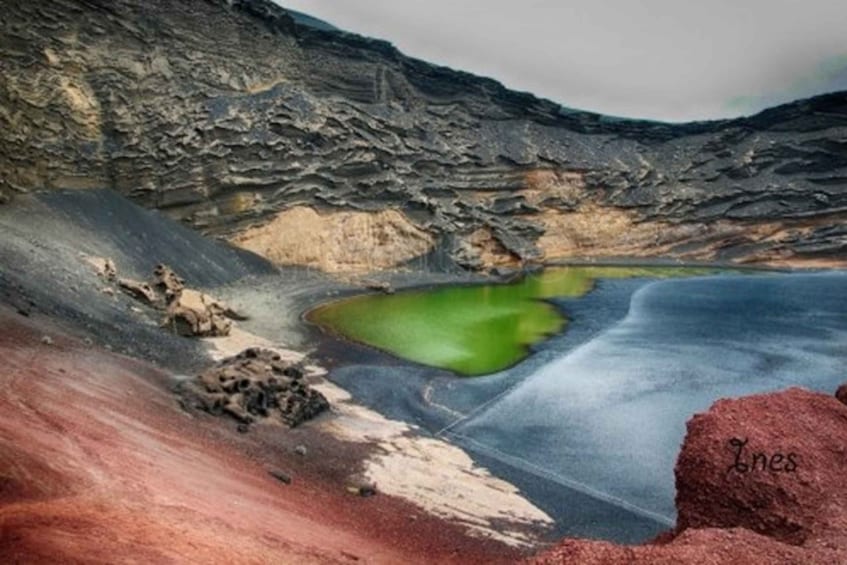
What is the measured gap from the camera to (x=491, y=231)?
70.8 meters

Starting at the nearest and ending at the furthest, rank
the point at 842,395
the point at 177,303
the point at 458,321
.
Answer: the point at 842,395, the point at 177,303, the point at 458,321

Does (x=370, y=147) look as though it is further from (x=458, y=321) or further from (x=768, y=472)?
(x=768, y=472)

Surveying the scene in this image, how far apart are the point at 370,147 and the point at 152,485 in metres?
56.2

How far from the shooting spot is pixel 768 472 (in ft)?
32.2

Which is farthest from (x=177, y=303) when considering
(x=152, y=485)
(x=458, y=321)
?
(x=152, y=485)

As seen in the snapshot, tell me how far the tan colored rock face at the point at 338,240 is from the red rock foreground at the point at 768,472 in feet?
164

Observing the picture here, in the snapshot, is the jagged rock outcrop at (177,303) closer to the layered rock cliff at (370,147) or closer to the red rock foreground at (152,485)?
the red rock foreground at (152,485)

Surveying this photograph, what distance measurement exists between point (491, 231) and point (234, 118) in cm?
2724

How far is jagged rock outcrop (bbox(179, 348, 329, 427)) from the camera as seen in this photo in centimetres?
2078

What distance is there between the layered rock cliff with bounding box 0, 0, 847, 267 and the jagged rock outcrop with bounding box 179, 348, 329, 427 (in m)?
25.6

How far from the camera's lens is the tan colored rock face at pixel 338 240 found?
2307 inches

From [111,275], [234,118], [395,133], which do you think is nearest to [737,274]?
[395,133]

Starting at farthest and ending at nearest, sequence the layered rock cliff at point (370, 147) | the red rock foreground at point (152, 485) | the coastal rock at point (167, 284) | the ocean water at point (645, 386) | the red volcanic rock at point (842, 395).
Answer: the layered rock cliff at point (370, 147), the coastal rock at point (167, 284), the ocean water at point (645, 386), the red volcanic rock at point (842, 395), the red rock foreground at point (152, 485)

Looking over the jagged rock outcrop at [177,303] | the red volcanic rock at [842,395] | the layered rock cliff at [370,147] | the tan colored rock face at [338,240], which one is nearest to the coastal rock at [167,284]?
the jagged rock outcrop at [177,303]
